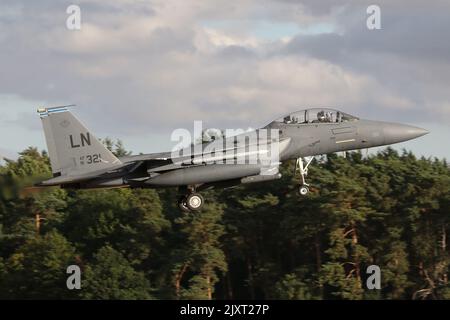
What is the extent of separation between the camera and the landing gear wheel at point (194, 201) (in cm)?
2770

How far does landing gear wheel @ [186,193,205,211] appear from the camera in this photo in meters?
27.7

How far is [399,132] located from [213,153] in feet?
19.1

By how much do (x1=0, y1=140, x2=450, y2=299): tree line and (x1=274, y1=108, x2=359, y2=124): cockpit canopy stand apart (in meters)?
22.4

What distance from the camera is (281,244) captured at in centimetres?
5938

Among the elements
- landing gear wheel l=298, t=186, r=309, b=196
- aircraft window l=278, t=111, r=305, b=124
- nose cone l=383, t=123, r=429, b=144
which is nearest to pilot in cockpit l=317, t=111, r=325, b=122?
aircraft window l=278, t=111, r=305, b=124

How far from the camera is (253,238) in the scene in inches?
2320

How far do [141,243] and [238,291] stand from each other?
767 centimetres

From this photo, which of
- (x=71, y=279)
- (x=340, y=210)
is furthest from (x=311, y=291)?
(x=71, y=279)

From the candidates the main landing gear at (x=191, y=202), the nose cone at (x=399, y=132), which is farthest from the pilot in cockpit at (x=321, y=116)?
the main landing gear at (x=191, y=202)

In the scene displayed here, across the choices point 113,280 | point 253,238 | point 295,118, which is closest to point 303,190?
point 295,118

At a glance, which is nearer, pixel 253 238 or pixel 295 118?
pixel 295 118

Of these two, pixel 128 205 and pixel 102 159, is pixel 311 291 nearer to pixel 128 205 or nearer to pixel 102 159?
pixel 128 205

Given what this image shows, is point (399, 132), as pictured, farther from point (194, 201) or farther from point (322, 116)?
point (194, 201)
